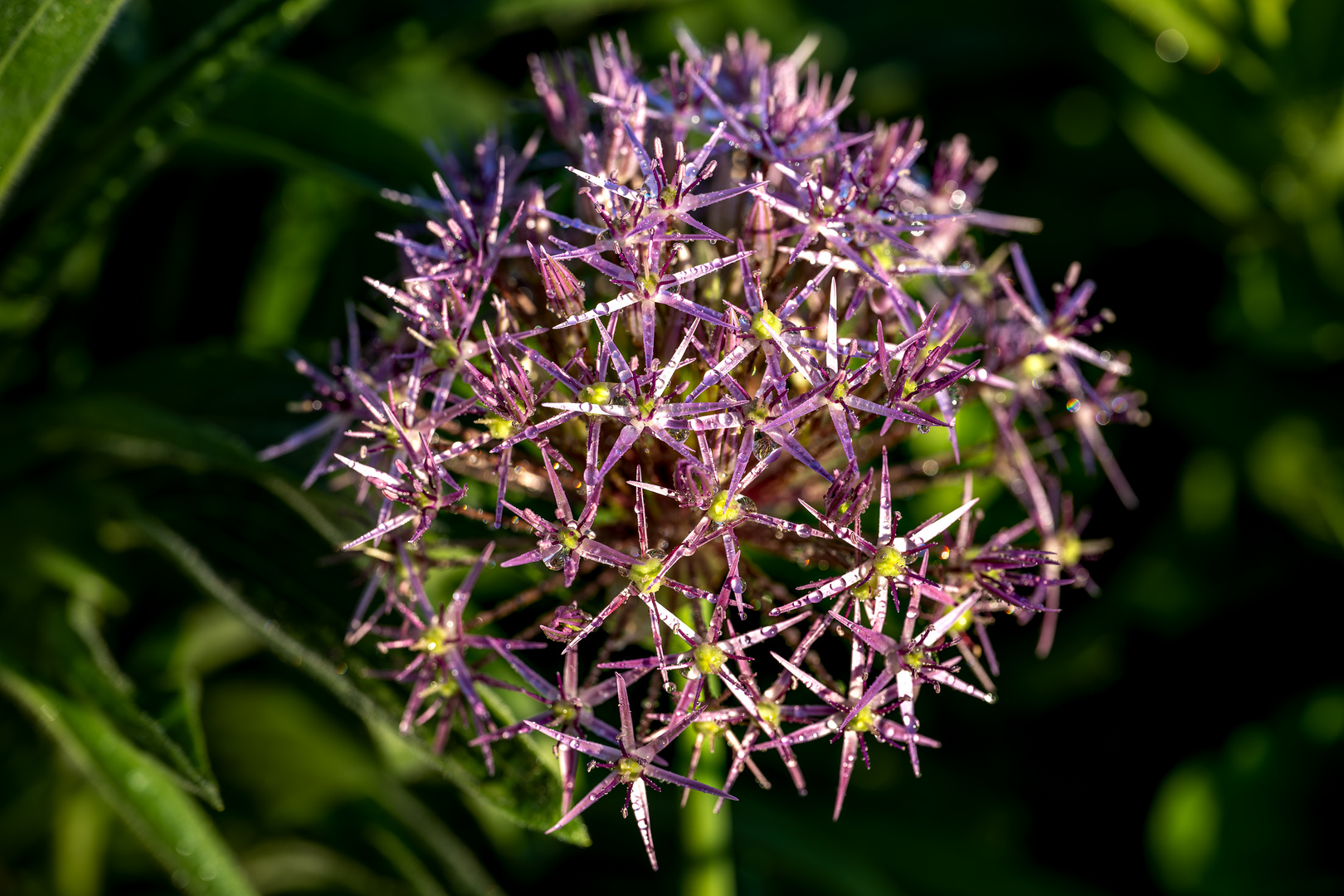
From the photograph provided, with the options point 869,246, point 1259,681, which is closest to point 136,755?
point 869,246

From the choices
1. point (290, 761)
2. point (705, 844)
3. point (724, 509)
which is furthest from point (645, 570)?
point (290, 761)

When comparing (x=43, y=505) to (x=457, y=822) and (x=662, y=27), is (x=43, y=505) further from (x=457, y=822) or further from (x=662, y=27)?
(x=662, y=27)

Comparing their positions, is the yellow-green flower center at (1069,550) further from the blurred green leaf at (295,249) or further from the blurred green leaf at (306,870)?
the blurred green leaf at (295,249)

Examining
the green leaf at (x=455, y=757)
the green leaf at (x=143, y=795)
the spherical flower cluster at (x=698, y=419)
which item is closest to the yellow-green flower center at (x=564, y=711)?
the spherical flower cluster at (x=698, y=419)

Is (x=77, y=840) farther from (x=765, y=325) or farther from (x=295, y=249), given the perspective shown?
(x=765, y=325)

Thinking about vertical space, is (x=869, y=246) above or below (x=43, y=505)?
above

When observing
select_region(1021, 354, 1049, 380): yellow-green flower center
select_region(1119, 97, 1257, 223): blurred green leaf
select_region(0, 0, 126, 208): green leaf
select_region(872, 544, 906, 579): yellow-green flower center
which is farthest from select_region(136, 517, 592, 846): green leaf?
select_region(1119, 97, 1257, 223): blurred green leaf
